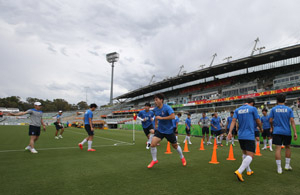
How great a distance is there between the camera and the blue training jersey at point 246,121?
4177 mm

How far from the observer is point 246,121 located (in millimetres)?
4277

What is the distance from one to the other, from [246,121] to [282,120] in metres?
1.29

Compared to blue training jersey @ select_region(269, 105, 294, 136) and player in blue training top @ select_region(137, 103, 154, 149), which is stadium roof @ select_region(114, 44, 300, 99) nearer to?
player in blue training top @ select_region(137, 103, 154, 149)

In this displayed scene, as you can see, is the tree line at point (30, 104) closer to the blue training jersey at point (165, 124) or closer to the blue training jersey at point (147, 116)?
the blue training jersey at point (147, 116)

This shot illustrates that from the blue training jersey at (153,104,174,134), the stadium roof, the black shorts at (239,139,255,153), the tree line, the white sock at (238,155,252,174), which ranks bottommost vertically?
the white sock at (238,155,252,174)

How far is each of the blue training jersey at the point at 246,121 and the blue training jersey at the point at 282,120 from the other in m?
0.98

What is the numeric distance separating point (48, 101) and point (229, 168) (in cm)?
13591

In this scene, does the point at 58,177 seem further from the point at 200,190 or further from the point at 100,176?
the point at 200,190

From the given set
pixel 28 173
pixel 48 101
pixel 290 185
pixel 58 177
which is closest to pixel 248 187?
pixel 290 185

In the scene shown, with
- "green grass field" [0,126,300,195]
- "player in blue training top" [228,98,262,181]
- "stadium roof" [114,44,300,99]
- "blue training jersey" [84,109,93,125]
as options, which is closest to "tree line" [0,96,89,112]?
"stadium roof" [114,44,300,99]

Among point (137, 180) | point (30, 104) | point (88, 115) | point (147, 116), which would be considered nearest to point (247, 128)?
point (137, 180)

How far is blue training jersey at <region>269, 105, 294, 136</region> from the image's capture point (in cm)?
470

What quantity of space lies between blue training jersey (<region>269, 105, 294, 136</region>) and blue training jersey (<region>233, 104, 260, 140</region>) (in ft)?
3.22

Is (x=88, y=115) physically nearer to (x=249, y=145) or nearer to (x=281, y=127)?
(x=249, y=145)
